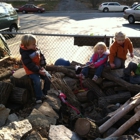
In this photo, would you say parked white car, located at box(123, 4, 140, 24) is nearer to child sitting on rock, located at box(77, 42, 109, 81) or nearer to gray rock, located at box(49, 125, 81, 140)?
child sitting on rock, located at box(77, 42, 109, 81)

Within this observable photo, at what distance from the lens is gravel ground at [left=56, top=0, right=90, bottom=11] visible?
40906mm

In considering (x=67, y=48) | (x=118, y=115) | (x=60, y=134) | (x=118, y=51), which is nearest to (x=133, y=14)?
(x=67, y=48)

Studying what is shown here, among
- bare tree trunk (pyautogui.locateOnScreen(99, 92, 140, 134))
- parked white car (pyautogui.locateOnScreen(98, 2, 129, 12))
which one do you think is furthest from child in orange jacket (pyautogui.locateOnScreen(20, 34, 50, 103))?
parked white car (pyautogui.locateOnScreen(98, 2, 129, 12))

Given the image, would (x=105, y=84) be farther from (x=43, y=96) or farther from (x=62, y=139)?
(x=62, y=139)

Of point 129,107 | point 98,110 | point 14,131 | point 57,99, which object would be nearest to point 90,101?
point 98,110

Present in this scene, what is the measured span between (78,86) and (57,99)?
717 millimetres

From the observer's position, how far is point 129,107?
13.8 feet

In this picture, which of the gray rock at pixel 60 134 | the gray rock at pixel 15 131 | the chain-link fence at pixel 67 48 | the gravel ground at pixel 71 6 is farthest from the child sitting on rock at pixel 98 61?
the gravel ground at pixel 71 6

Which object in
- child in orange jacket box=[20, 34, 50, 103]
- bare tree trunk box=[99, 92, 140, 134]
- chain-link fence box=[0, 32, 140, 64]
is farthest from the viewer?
chain-link fence box=[0, 32, 140, 64]

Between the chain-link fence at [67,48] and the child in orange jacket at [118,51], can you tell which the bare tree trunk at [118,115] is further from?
the chain-link fence at [67,48]

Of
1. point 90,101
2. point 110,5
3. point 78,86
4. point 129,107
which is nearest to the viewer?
point 129,107

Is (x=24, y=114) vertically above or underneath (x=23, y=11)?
above

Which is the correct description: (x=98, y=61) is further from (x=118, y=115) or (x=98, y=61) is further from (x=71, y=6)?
(x=71, y=6)

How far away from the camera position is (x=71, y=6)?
142 ft
